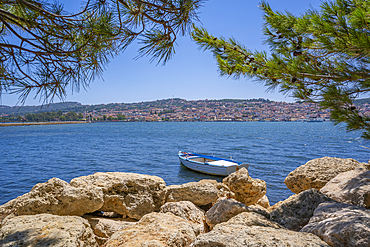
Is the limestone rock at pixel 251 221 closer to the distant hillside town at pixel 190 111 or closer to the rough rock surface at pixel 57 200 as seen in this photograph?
the rough rock surface at pixel 57 200

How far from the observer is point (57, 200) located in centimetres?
364

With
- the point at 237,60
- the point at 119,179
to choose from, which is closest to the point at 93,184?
the point at 119,179

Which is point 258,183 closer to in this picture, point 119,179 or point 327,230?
point 119,179

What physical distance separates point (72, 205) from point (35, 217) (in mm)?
944

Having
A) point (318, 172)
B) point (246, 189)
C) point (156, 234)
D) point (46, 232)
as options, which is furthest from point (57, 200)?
point (318, 172)

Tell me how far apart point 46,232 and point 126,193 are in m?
2.12

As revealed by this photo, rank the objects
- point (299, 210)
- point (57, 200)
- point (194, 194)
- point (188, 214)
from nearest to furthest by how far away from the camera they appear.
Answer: point (299, 210)
point (57, 200)
point (188, 214)
point (194, 194)

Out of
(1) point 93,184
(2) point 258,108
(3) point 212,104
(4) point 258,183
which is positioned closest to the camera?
(1) point 93,184

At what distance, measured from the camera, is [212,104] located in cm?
15075

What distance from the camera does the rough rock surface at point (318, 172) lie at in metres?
4.86

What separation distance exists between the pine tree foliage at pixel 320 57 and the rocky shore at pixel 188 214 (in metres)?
1.30

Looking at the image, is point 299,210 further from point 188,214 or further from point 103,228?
point 103,228

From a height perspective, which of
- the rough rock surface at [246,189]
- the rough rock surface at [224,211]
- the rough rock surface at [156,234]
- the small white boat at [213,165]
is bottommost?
the small white boat at [213,165]

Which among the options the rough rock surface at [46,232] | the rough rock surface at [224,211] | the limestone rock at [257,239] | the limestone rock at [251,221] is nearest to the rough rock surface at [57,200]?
the rough rock surface at [46,232]
